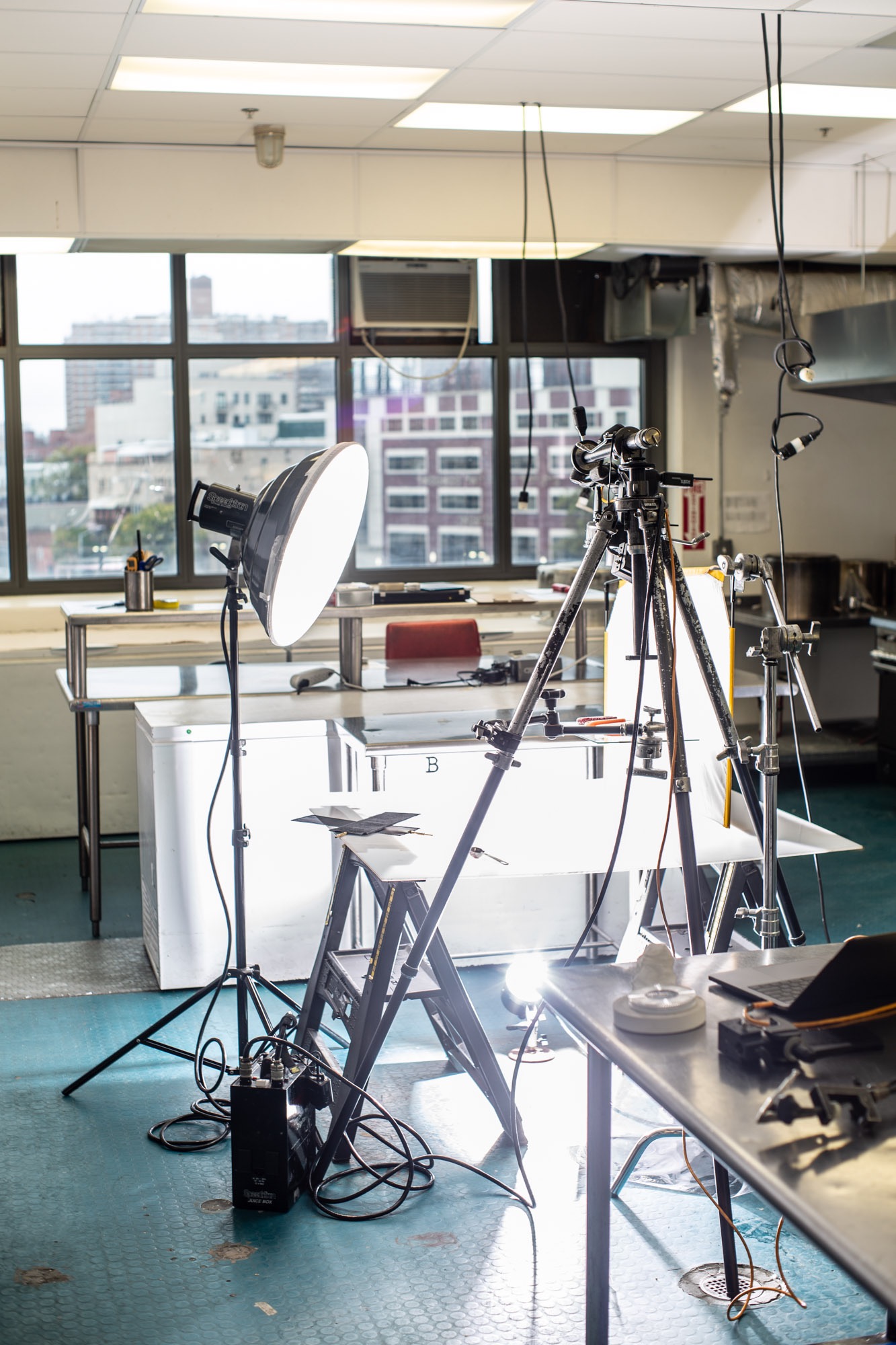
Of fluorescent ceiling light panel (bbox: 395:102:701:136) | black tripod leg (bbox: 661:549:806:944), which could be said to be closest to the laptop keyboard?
black tripod leg (bbox: 661:549:806:944)

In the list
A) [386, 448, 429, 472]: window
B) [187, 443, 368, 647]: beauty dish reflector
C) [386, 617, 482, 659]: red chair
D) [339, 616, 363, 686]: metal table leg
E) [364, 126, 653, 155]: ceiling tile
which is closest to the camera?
[187, 443, 368, 647]: beauty dish reflector

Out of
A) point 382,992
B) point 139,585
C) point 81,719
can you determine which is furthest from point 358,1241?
point 81,719

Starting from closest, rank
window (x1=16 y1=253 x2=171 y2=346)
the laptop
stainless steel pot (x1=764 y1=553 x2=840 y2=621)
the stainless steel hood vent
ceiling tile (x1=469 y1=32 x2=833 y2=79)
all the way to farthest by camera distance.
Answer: the laptop < ceiling tile (x1=469 y1=32 x2=833 y2=79) < the stainless steel hood vent < window (x1=16 y1=253 x2=171 y2=346) < stainless steel pot (x1=764 y1=553 x2=840 y2=621)

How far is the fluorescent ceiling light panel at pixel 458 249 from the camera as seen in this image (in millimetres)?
4941

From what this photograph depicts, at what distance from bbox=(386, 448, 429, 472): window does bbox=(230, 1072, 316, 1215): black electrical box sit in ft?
13.1

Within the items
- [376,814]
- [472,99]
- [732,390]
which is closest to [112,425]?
[472,99]

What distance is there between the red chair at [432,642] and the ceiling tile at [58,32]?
2.14m

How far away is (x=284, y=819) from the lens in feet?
11.6

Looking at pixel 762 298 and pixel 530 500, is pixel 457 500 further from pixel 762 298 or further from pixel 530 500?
pixel 762 298

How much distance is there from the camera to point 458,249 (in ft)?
16.6

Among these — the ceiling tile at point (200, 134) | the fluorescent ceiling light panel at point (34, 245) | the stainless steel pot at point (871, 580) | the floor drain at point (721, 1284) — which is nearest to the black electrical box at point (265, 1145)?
the floor drain at point (721, 1284)

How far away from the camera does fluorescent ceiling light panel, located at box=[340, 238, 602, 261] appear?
4.94 m

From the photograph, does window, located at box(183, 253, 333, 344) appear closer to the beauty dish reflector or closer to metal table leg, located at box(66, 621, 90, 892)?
metal table leg, located at box(66, 621, 90, 892)

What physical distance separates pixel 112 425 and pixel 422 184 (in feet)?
5.79
